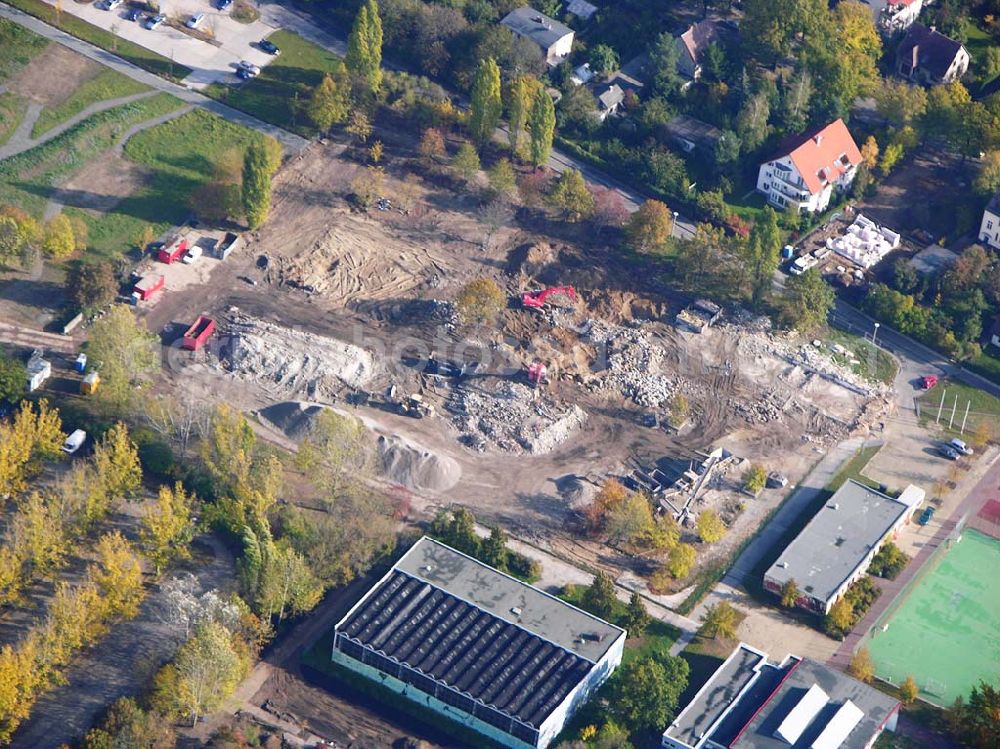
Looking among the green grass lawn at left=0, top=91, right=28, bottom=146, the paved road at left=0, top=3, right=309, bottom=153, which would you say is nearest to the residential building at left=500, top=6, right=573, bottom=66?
the paved road at left=0, top=3, right=309, bottom=153

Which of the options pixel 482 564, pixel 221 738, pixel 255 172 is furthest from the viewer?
pixel 255 172

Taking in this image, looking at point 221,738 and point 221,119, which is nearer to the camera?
point 221,738

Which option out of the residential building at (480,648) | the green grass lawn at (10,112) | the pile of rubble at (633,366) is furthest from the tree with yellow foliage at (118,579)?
the green grass lawn at (10,112)

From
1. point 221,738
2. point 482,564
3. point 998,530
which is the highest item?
point 998,530

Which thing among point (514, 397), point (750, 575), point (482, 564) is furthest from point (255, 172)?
point (750, 575)

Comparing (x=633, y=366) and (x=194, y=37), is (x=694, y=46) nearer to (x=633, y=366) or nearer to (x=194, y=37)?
(x=633, y=366)

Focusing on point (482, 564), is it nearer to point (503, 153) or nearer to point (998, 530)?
point (998, 530)
